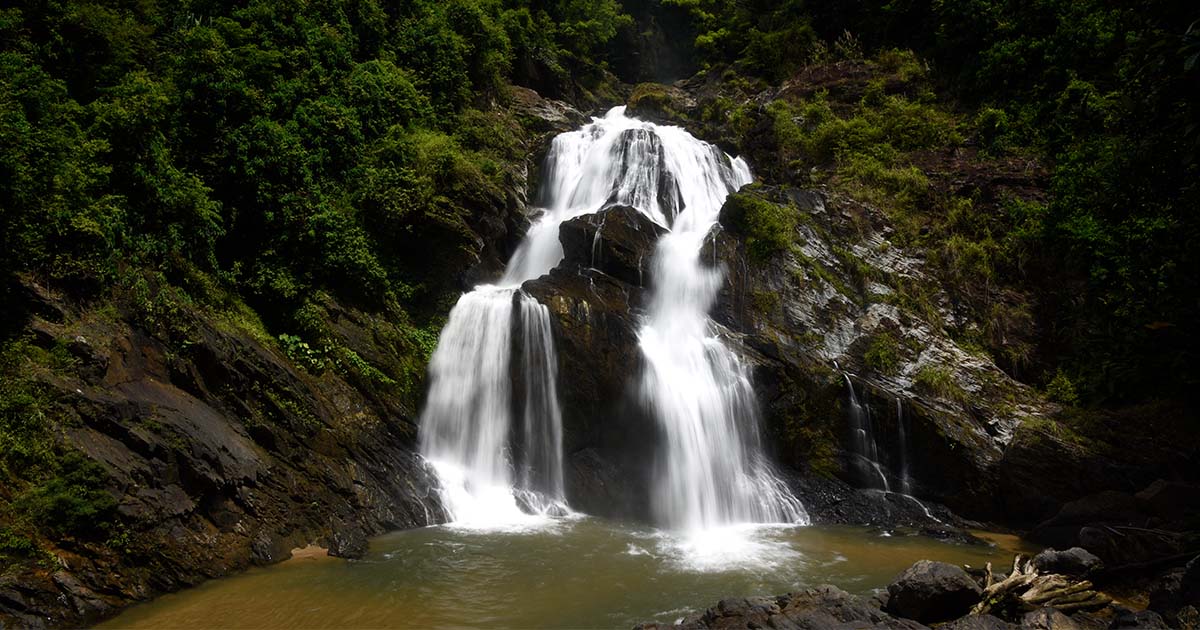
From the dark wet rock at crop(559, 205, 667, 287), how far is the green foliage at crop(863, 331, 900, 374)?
5.62 meters

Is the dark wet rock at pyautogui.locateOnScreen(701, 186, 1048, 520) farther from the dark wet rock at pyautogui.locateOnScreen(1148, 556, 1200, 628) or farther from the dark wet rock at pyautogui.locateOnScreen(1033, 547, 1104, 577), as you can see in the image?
the dark wet rock at pyautogui.locateOnScreen(1148, 556, 1200, 628)

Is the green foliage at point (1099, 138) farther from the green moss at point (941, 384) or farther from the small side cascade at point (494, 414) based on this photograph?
the small side cascade at point (494, 414)

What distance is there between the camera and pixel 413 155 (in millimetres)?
15805

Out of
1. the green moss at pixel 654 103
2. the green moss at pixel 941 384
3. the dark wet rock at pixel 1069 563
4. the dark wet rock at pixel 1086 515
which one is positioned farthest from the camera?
the green moss at pixel 654 103

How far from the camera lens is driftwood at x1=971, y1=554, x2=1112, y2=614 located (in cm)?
625

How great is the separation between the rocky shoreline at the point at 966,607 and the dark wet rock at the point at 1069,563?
1.19 feet

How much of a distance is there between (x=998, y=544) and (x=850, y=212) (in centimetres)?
986

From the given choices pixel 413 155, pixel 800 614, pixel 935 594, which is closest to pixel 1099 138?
pixel 935 594

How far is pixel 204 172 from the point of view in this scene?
469 inches

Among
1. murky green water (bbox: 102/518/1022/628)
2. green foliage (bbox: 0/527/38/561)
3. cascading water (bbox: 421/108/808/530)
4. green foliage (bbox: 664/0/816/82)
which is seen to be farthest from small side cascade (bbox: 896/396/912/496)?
green foliage (bbox: 664/0/816/82)

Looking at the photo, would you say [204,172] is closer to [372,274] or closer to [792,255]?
[372,274]

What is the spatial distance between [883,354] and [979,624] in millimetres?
9209

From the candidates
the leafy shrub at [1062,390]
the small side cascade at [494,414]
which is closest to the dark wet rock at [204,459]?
the small side cascade at [494,414]

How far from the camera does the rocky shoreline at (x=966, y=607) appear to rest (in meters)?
5.70
